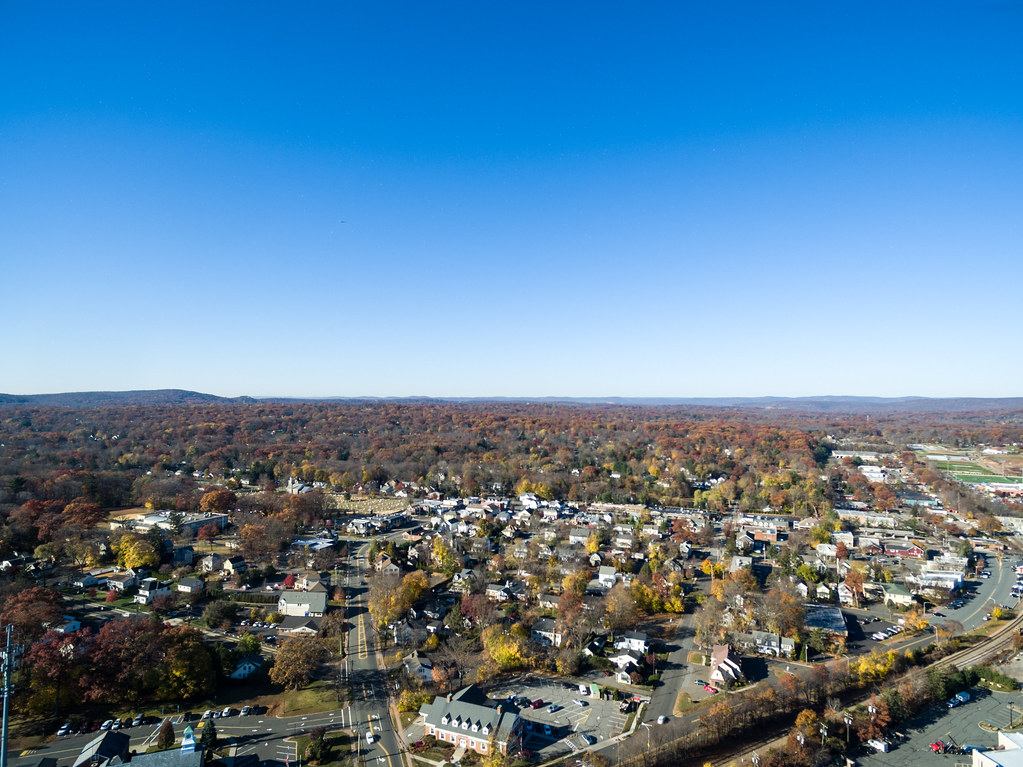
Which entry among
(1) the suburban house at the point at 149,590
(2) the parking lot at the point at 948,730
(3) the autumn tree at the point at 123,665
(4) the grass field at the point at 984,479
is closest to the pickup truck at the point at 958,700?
(2) the parking lot at the point at 948,730

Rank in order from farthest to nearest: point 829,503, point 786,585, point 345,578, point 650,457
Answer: point 650,457, point 829,503, point 345,578, point 786,585

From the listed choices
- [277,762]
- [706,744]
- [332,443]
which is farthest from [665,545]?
[332,443]

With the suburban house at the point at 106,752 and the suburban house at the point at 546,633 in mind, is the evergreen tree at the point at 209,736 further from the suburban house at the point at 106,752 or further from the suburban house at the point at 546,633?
the suburban house at the point at 546,633

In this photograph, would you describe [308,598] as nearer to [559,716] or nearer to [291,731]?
[291,731]

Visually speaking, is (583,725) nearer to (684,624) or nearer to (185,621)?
(684,624)

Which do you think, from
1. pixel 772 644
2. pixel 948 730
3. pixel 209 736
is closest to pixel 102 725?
pixel 209 736

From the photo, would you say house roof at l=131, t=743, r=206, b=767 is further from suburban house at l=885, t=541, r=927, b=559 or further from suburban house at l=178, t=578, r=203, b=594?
suburban house at l=885, t=541, r=927, b=559
